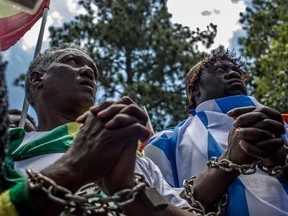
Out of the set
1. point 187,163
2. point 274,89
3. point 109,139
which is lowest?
point 274,89

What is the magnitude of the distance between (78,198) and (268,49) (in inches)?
522

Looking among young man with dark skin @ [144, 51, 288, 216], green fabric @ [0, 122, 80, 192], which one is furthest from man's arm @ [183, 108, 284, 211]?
green fabric @ [0, 122, 80, 192]

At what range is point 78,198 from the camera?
1.65 meters

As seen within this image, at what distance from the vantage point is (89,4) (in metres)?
16.8

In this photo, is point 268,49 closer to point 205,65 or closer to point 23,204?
point 205,65

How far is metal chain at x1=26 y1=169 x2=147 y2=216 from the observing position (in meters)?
1.65

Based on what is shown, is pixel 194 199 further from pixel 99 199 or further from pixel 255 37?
pixel 255 37

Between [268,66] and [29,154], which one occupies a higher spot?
[29,154]

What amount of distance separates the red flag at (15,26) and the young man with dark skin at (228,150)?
1.53m

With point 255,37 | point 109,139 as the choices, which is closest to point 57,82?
point 109,139

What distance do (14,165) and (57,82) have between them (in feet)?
3.06

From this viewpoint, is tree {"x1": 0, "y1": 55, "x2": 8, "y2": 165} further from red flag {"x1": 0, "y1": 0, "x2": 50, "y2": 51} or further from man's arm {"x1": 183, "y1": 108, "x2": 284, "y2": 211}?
red flag {"x1": 0, "y1": 0, "x2": 50, "y2": 51}

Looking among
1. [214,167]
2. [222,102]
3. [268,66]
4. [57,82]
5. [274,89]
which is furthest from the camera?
[268,66]

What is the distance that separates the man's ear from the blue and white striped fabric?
2.41 ft
